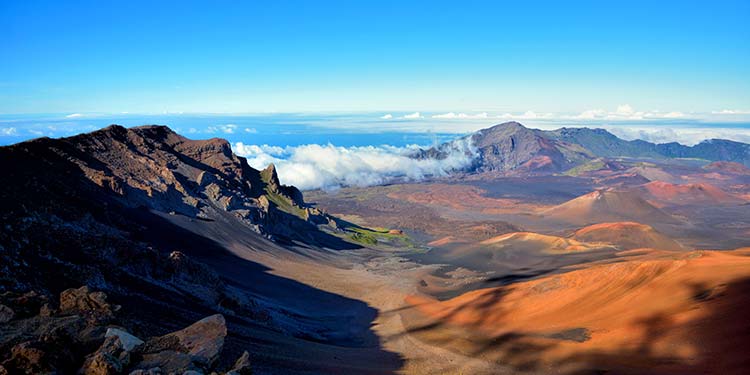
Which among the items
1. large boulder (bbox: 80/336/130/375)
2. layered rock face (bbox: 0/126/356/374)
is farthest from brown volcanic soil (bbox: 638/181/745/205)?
large boulder (bbox: 80/336/130/375)

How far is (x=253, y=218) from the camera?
261 feet

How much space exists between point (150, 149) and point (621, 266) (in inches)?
2823

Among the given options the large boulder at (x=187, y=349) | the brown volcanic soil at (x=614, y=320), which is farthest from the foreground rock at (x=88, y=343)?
the brown volcanic soil at (x=614, y=320)

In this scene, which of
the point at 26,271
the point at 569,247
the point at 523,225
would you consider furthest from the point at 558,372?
the point at 523,225

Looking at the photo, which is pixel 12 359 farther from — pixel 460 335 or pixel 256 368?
pixel 460 335

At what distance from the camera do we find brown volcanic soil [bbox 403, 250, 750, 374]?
80.4 ft

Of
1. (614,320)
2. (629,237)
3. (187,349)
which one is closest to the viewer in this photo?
(187,349)

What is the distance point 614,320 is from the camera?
104ft

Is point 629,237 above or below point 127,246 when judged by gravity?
below

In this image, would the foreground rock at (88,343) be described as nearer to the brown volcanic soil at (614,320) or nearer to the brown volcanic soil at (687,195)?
the brown volcanic soil at (614,320)

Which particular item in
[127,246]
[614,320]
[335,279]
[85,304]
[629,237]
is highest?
[85,304]

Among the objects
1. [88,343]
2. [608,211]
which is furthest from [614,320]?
[608,211]

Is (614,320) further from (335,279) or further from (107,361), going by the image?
(335,279)

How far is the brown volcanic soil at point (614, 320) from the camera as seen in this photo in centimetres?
2450
